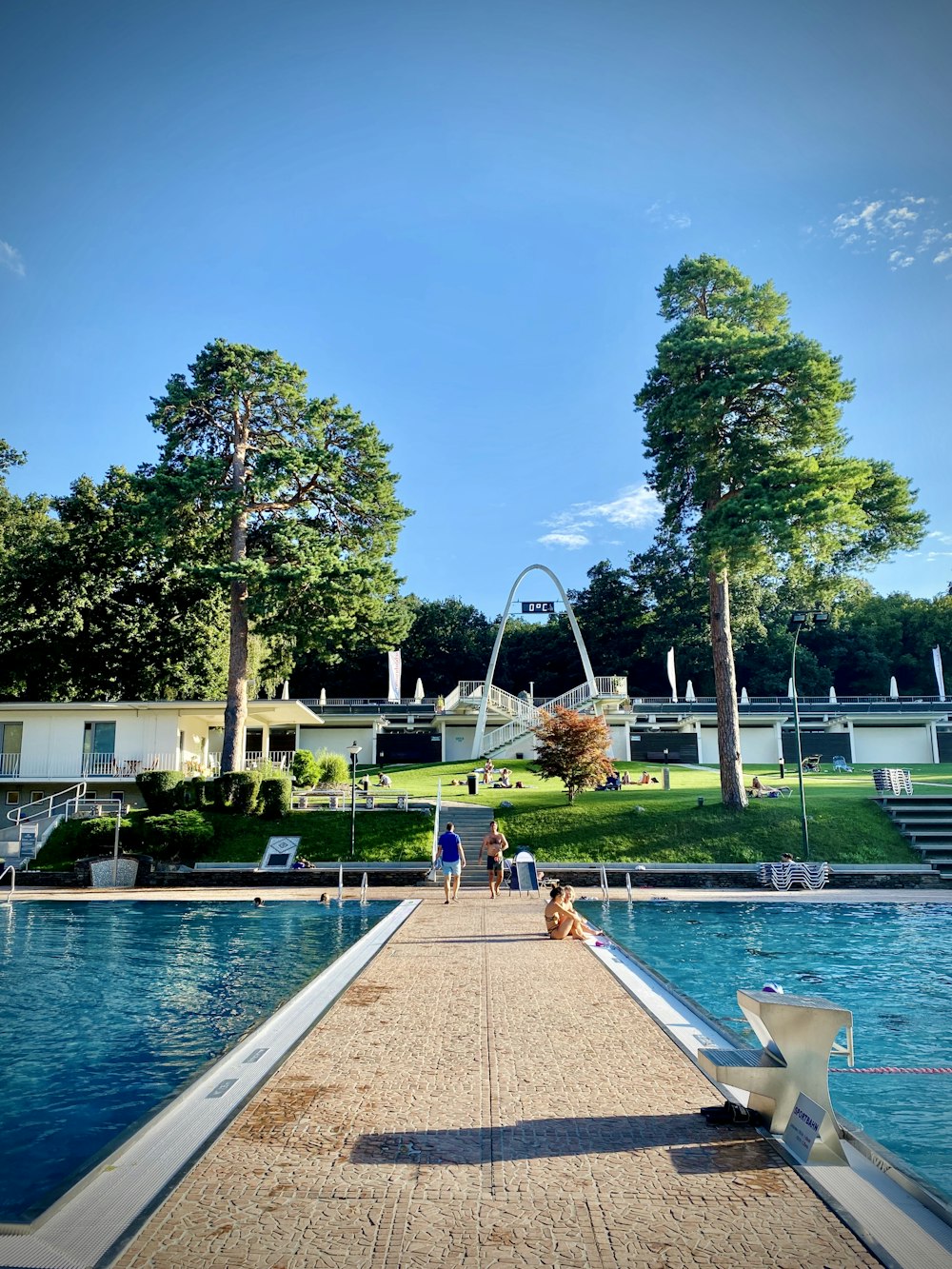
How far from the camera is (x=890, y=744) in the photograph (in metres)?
48.2

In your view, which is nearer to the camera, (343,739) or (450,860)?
(450,860)

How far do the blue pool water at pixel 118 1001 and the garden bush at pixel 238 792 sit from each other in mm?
6792

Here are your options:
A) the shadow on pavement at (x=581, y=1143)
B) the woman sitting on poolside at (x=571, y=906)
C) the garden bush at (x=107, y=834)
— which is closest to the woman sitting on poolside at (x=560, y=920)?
the woman sitting on poolside at (x=571, y=906)

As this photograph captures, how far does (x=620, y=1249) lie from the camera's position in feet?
12.5

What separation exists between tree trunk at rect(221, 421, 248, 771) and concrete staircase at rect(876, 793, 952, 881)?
2044 cm

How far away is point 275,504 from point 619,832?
53.2 ft

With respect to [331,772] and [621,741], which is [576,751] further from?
[621,741]

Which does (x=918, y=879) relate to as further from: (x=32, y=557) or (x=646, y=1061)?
(x=32, y=557)

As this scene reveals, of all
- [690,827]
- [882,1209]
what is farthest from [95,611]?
[882,1209]

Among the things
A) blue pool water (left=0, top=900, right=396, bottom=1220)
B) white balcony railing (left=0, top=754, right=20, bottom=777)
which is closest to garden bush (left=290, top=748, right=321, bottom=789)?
white balcony railing (left=0, top=754, right=20, bottom=777)

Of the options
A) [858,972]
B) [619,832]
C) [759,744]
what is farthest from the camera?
[759,744]

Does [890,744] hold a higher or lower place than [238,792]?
higher

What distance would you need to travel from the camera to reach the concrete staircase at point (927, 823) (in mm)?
22047

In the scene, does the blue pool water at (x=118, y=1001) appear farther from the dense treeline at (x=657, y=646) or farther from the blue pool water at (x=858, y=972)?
the dense treeline at (x=657, y=646)
